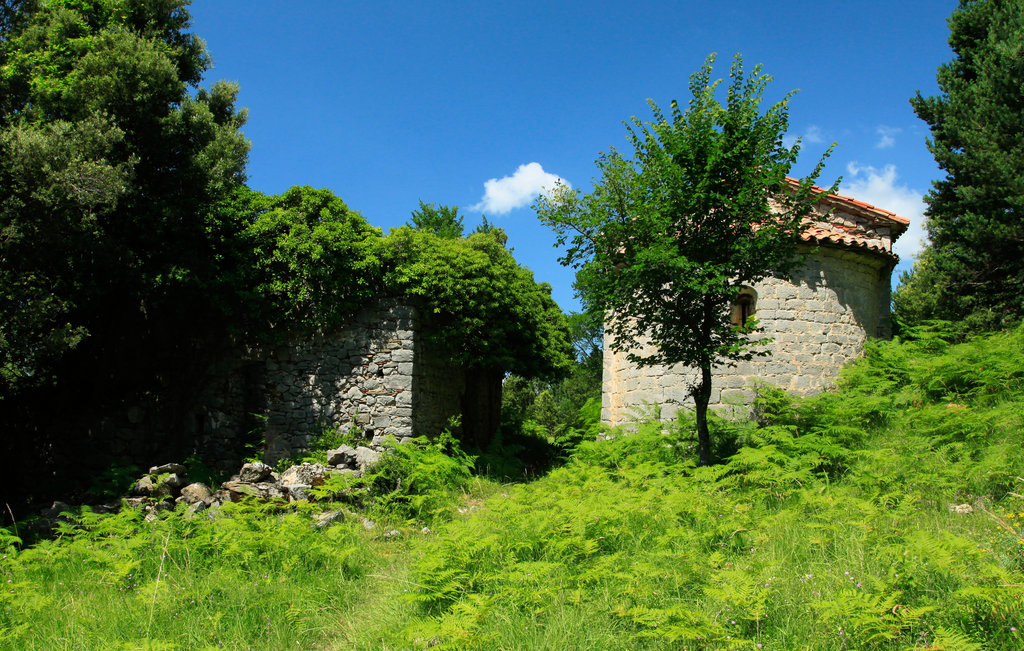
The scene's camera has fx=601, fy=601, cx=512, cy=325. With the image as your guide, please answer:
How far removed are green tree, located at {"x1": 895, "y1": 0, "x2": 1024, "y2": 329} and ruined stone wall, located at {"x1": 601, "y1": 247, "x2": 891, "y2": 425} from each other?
3412 mm

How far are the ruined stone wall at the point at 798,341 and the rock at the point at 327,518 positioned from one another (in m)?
6.03

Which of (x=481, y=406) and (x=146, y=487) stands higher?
(x=481, y=406)

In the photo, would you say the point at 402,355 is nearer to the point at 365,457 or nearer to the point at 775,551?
the point at 365,457

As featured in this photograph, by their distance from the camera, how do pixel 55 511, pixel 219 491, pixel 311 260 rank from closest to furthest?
pixel 55 511
pixel 219 491
pixel 311 260

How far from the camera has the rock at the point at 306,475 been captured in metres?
9.10

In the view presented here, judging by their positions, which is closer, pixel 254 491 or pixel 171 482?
pixel 254 491

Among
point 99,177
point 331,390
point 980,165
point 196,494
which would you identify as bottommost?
point 196,494

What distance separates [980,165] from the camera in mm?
13281

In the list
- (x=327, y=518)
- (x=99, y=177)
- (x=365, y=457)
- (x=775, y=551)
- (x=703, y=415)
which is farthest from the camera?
(x=365, y=457)

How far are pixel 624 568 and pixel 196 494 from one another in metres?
6.57

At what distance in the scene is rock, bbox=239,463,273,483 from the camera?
9.34 m

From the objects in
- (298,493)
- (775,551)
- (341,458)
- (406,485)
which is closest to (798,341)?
(775,551)

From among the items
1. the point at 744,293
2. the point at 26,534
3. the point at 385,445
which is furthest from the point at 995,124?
the point at 26,534

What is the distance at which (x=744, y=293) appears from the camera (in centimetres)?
1197
